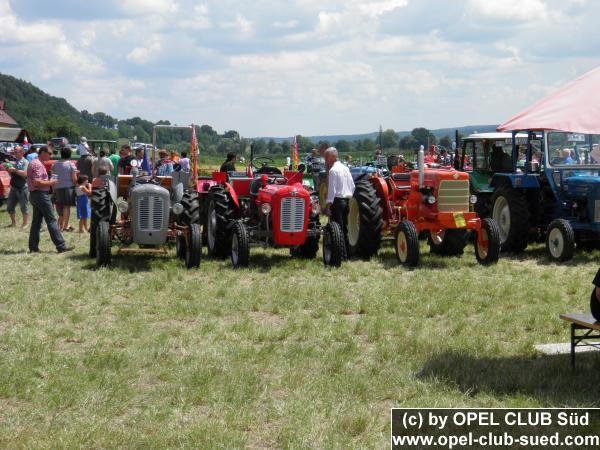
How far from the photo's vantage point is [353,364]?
6.07 m

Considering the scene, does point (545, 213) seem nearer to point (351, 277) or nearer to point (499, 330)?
point (351, 277)

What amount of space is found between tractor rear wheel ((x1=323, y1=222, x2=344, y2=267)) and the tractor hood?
10.8 ft

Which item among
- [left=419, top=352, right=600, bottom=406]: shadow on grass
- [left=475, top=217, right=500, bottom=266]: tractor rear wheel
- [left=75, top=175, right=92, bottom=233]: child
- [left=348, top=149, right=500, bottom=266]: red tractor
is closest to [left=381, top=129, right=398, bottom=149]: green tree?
[left=75, top=175, right=92, bottom=233]: child

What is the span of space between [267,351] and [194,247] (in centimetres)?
397

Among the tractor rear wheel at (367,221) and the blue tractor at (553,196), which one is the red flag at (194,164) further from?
the blue tractor at (553,196)

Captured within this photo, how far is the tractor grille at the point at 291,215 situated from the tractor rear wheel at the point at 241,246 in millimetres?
480

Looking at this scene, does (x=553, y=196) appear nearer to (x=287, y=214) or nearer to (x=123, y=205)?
(x=287, y=214)

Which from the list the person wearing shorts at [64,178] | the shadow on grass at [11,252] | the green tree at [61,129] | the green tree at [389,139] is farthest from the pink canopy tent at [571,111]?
the green tree at [61,129]

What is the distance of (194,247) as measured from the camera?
10164 mm

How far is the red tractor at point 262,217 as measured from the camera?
10469 mm

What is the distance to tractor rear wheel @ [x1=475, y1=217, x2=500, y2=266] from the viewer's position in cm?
1055

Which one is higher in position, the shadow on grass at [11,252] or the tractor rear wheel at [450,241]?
the tractor rear wheel at [450,241]

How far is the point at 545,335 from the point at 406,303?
163 cm

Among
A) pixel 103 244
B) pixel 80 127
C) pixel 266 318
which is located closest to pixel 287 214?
pixel 103 244
